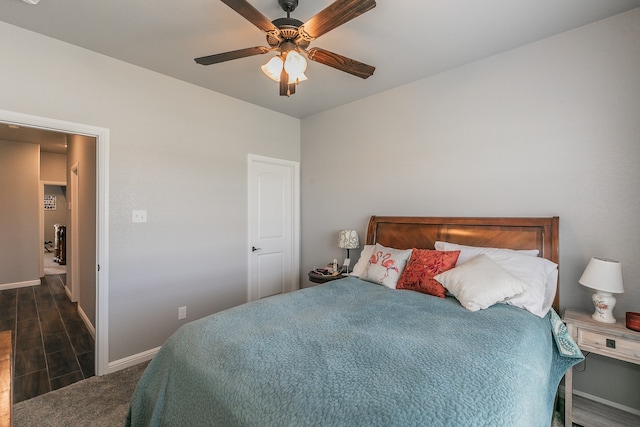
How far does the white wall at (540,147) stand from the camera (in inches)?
74.7

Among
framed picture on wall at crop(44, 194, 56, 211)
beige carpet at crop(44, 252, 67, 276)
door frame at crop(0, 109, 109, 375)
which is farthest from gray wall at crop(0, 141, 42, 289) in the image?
framed picture on wall at crop(44, 194, 56, 211)

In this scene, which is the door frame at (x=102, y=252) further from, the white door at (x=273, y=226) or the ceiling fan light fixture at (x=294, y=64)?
the ceiling fan light fixture at (x=294, y=64)

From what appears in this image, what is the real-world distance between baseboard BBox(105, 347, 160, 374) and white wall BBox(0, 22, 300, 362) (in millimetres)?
42

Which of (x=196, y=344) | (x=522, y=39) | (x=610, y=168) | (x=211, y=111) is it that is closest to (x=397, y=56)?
(x=522, y=39)

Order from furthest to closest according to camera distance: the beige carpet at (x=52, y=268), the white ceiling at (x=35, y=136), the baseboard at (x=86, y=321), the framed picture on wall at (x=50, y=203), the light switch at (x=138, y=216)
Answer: the framed picture on wall at (x=50, y=203) → the beige carpet at (x=52, y=268) → the white ceiling at (x=35, y=136) → the baseboard at (x=86, y=321) → the light switch at (x=138, y=216)

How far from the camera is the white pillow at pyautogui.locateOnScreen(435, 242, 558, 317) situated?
183 cm

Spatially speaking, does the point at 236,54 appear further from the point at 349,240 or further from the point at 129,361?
the point at 129,361

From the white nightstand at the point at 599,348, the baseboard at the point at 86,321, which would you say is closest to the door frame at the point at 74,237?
the baseboard at the point at 86,321

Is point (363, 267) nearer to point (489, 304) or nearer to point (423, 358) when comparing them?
point (489, 304)

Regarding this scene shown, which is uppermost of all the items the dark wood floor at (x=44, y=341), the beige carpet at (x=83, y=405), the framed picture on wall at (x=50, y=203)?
the framed picture on wall at (x=50, y=203)

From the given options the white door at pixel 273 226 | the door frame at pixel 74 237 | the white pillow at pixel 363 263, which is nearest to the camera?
the white pillow at pixel 363 263

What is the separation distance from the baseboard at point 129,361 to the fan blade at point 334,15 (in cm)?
299

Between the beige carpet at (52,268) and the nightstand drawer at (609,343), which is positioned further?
the beige carpet at (52,268)

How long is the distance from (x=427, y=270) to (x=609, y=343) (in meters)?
1.08
